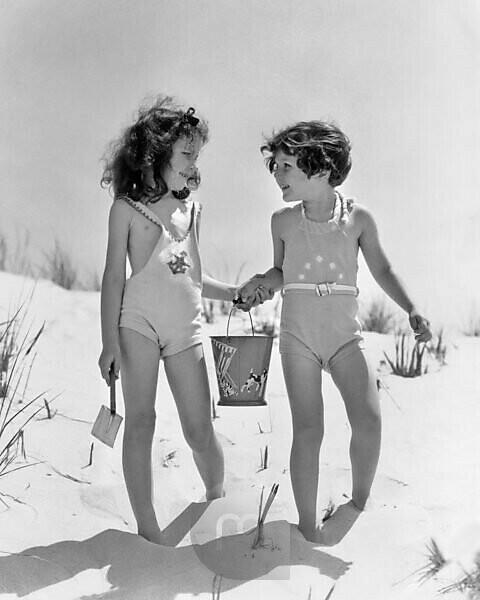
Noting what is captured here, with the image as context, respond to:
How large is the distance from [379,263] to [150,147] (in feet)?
1.55

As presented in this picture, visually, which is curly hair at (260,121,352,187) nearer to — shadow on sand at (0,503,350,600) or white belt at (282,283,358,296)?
white belt at (282,283,358,296)

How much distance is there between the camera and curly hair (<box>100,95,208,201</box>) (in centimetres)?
154

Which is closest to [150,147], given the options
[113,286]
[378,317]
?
[113,286]

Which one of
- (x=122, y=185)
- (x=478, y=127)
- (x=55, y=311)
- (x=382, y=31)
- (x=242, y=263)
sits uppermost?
(x=382, y=31)

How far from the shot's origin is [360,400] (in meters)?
1.52

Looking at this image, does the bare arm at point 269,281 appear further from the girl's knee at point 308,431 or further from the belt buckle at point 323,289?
the girl's knee at point 308,431

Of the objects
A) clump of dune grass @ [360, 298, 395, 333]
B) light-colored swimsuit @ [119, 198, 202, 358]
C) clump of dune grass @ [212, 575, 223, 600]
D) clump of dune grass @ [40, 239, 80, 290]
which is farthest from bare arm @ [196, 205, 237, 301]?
clump of dune grass @ [360, 298, 395, 333]

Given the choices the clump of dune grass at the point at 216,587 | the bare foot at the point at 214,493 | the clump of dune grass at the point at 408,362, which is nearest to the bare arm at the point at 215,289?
the bare foot at the point at 214,493

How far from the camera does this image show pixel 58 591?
135 centimetres

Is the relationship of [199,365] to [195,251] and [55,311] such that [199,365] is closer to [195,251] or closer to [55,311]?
[195,251]

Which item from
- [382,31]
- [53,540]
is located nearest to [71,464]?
[53,540]

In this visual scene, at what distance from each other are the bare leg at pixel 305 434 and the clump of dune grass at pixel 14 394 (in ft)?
1.74

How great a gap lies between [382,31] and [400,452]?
3.04 feet

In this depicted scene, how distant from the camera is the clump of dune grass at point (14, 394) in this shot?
1.69m
